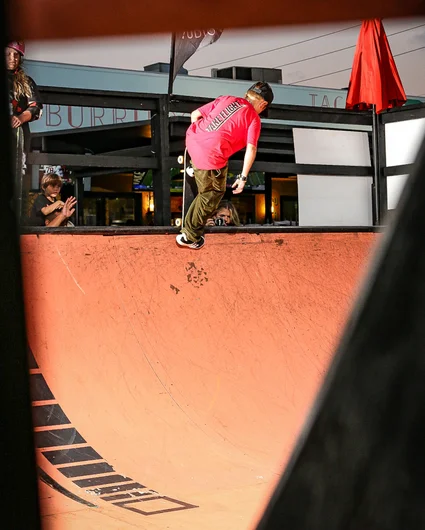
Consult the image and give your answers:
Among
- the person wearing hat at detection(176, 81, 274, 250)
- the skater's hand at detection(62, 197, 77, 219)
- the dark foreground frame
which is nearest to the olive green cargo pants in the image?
the person wearing hat at detection(176, 81, 274, 250)

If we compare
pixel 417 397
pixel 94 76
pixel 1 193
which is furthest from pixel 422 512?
pixel 94 76

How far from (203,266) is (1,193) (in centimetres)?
534

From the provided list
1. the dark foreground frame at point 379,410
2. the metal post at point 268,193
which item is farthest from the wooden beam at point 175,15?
the metal post at point 268,193

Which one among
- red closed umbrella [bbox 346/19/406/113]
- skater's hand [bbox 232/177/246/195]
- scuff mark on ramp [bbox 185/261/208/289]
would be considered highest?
red closed umbrella [bbox 346/19/406/113]

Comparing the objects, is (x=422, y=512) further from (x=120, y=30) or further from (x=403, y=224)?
(x=120, y=30)

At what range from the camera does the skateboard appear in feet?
19.6

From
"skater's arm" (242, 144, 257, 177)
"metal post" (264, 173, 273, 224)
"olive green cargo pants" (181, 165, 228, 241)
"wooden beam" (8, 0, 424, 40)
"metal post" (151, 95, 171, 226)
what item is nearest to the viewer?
"wooden beam" (8, 0, 424, 40)

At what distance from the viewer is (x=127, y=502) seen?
4.01 meters

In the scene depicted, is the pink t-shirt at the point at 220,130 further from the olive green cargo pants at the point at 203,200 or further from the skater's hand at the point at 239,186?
the skater's hand at the point at 239,186

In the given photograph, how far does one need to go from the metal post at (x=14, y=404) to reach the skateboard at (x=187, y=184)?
547 centimetres

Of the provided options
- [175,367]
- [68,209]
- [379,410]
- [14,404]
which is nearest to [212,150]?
[68,209]

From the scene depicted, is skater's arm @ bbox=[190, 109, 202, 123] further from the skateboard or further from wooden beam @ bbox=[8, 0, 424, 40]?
wooden beam @ bbox=[8, 0, 424, 40]

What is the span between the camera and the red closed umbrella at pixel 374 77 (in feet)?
24.8

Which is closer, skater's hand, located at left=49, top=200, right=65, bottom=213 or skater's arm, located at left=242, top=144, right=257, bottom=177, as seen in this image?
skater's arm, located at left=242, top=144, right=257, bottom=177
